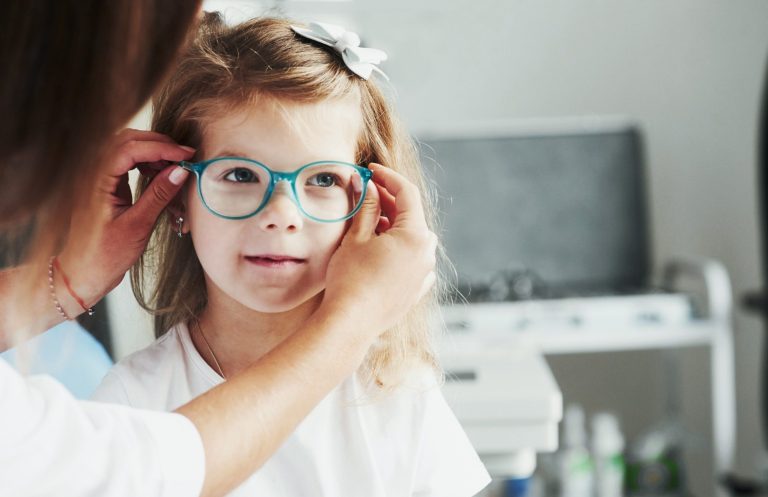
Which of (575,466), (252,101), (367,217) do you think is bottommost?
(575,466)

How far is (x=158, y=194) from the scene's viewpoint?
0.86 metres

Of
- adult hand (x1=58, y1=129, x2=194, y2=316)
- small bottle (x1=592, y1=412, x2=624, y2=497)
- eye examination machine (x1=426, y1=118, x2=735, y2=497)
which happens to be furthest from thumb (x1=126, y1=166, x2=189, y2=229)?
small bottle (x1=592, y1=412, x2=624, y2=497)

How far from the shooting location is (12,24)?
0.52m

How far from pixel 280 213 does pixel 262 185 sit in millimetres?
43

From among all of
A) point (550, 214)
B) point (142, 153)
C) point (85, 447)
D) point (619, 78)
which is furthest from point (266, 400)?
point (619, 78)

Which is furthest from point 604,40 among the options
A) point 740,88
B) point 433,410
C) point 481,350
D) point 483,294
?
point 433,410

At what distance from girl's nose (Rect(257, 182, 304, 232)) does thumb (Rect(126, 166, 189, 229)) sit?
0.10 meters

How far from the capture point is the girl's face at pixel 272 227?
0.83 meters

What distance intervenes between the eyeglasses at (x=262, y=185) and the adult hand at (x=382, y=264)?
0.10 feet

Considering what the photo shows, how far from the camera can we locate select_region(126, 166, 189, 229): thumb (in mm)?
854

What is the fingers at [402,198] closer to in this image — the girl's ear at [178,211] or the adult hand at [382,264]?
the adult hand at [382,264]

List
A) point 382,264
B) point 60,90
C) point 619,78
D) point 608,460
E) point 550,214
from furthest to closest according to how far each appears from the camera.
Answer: point 619,78 < point 550,214 < point 608,460 < point 382,264 < point 60,90

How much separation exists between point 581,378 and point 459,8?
119 centimetres

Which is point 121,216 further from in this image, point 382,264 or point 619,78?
point 619,78
